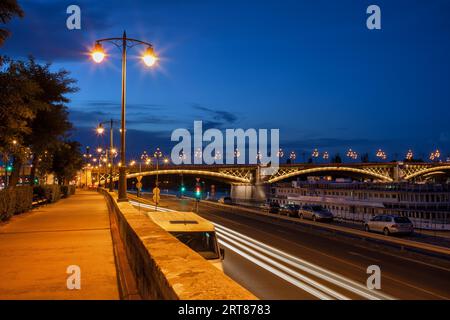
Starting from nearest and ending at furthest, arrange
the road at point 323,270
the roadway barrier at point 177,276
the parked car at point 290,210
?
1. the roadway barrier at point 177,276
2. the road at point 323,270
3. the parked car at point 290,210

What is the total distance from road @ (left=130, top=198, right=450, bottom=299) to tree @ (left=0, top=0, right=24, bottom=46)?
41.4 ft

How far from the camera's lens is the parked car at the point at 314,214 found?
4547cm

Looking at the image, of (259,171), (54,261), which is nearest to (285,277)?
(54,261)

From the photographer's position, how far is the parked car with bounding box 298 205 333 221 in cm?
4547

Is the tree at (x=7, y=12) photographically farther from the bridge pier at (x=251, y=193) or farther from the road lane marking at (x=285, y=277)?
the bridge pier at (x=251, y=193)

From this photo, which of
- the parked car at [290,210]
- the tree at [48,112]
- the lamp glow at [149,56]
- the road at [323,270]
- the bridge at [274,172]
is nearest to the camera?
the road at [323,270]

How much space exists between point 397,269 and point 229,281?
15589 millimetres

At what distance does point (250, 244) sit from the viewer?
83.1 ft

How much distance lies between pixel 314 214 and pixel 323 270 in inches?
1138

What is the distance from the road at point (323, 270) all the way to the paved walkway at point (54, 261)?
465 cm

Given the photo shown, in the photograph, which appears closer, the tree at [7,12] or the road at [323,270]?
the road at [323,270]

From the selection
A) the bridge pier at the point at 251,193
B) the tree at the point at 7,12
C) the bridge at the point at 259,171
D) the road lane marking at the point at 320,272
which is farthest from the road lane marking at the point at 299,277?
the bridge at the point at 259,171

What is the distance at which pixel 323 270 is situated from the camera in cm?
1758

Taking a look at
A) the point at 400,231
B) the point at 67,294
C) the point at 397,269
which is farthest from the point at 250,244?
the point at 67,294
